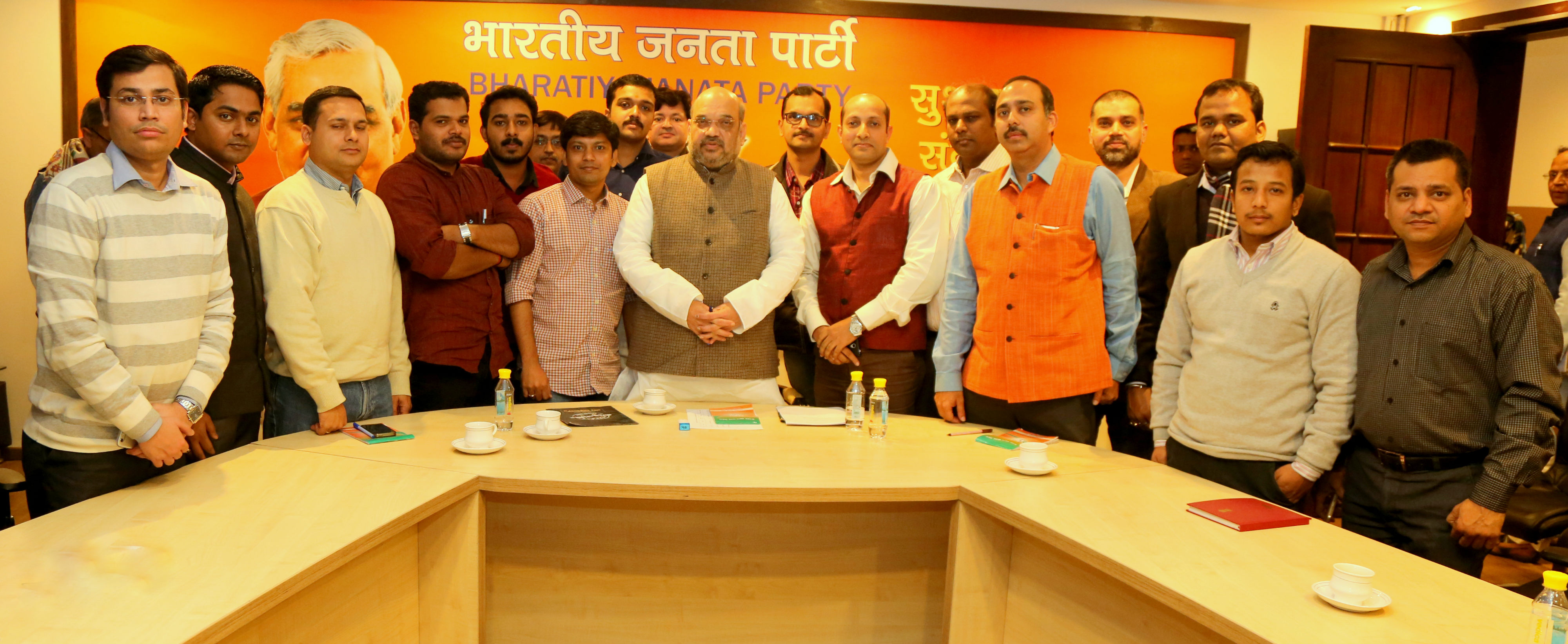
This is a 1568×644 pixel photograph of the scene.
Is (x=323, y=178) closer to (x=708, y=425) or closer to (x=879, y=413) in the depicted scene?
(x=708, y=425)

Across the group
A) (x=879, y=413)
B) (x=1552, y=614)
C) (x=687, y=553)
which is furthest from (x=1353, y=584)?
(x=687, y=553)

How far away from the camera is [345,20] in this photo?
497 cm

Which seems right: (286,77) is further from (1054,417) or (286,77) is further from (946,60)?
(1054,417)

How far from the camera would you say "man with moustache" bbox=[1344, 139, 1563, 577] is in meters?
2.07

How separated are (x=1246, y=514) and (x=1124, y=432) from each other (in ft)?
4.78

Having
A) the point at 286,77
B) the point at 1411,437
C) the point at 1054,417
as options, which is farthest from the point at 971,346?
the point at 286,77

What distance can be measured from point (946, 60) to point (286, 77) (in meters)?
3.63

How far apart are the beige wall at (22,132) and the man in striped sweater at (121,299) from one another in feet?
12.5

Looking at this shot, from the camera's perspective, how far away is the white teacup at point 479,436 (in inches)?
A: 88.4

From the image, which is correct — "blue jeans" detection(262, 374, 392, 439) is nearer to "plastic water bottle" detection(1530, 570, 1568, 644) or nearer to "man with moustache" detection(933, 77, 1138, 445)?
"man with moustache" detection(933, 77, 1138, 445)

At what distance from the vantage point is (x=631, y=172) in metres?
3.84

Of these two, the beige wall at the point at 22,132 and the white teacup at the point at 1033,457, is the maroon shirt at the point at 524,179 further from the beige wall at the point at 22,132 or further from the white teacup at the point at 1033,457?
the beige wall at the point at 22,132

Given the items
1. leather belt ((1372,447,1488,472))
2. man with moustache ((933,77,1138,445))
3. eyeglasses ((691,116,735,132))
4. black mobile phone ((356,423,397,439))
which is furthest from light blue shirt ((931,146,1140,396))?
black mobile phone ((356,423,397,439))

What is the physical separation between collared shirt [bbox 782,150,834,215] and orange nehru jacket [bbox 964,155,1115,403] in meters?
1.07
